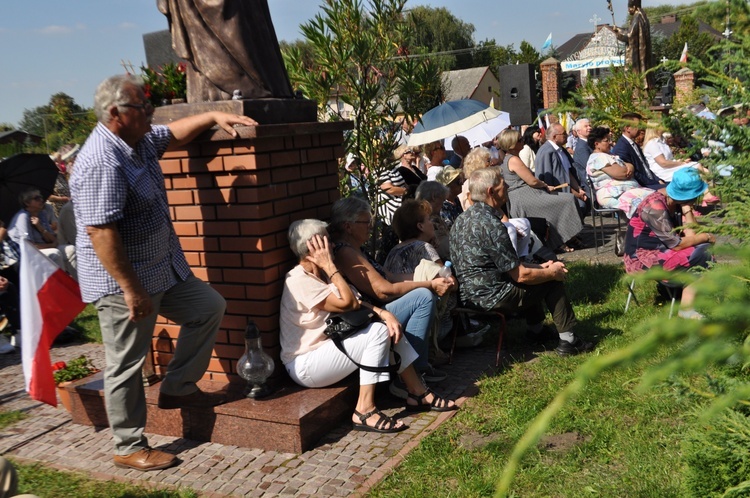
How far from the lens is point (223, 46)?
4922 mm

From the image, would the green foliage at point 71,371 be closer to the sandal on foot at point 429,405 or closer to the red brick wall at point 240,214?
the red brick wall at point 240,214

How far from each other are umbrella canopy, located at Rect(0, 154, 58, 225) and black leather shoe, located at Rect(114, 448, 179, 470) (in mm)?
4442

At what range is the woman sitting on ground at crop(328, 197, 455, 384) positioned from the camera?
5.07m

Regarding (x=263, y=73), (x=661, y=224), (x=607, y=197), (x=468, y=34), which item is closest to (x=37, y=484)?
(x=263, y=73)

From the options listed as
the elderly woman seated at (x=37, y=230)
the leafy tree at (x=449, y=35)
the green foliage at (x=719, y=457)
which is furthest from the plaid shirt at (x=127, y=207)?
the leafy tree at (x=449, y=35)

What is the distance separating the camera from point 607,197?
10.1m

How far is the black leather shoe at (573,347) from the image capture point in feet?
19.4

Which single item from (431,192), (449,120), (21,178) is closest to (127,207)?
(431,192)

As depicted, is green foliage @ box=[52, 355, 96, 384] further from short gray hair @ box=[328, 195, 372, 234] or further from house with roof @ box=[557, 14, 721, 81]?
house with roof @ box=[557, 14, 721, 81]

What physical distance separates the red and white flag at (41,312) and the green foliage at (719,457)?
3663mm

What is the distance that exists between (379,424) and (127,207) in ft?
6.40

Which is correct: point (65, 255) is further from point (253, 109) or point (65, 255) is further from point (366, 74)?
point (253, 109)

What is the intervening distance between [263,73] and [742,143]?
3.45 metres

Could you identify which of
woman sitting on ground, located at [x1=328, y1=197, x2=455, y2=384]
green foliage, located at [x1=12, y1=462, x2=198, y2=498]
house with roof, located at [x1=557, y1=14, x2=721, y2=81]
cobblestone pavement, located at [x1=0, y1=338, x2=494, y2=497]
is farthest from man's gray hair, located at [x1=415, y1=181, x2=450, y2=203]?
house with roof, located at [x1=557, y1=14, x2=721, y2=81]
